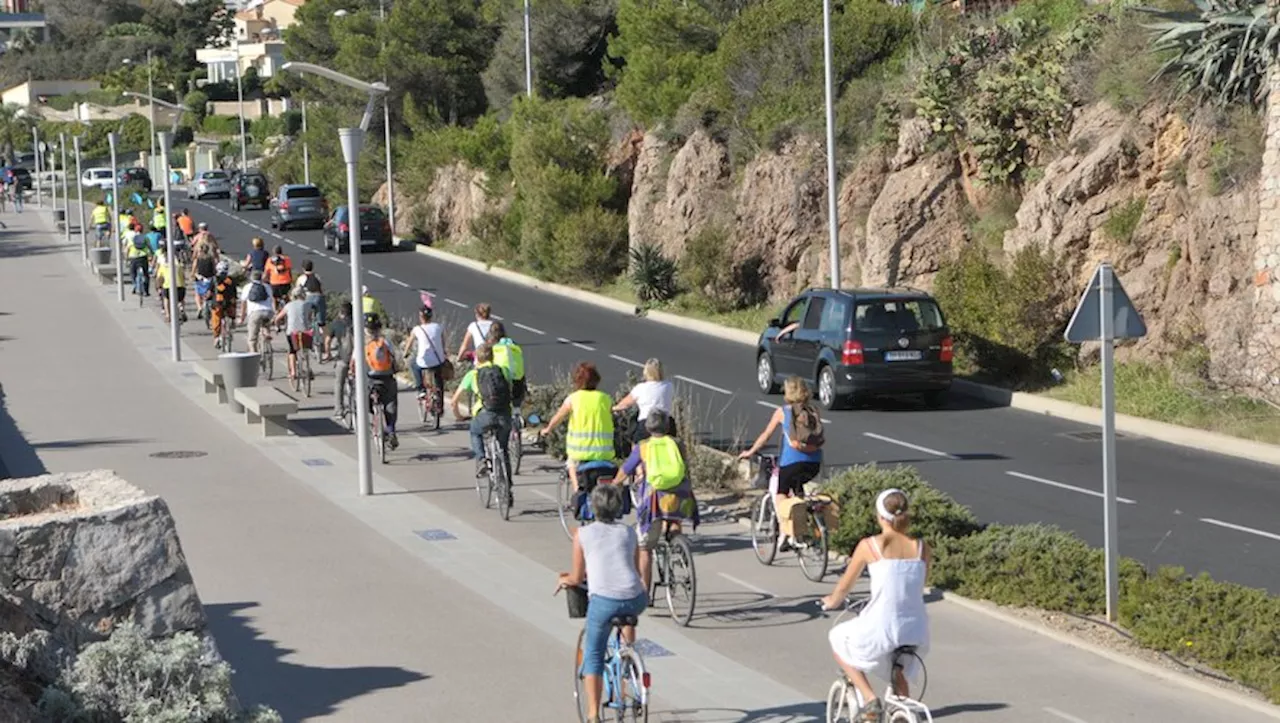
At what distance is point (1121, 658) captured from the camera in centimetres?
1174

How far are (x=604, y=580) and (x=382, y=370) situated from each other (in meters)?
11.5

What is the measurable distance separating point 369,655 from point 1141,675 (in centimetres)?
500

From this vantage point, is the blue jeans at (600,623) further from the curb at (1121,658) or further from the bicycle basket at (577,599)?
the curb at (1121,658)


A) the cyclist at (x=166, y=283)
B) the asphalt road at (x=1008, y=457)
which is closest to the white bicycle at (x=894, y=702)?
the asphalt road at (x=1008, y=457)

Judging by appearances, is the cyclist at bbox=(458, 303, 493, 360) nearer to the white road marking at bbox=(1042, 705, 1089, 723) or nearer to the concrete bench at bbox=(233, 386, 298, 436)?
the concrete bench at bbox=(233, 386, 298, 436)

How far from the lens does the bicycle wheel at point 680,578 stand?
12.9 m

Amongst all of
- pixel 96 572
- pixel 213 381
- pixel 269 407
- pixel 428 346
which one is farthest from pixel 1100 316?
pixel 213 381

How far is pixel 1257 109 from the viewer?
26.3 m

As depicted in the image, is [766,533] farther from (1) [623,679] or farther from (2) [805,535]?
(1) [623,679]

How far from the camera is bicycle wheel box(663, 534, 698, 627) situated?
12.9 metres

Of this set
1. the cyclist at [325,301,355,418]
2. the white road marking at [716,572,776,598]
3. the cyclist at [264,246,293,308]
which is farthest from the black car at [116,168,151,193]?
the white road marking at [716,572,776,598]

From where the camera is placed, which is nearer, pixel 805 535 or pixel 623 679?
pixel 623 679

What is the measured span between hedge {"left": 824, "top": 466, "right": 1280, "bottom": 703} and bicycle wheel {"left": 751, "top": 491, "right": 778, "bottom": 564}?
1.84 feet

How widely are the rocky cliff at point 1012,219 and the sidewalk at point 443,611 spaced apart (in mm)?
10814
